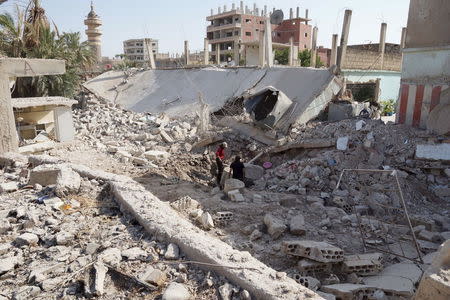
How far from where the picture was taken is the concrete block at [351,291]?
9.55 ft

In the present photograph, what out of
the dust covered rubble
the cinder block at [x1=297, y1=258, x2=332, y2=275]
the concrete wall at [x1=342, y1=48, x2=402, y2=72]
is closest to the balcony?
the concrete wall at [x1=342, y1=48, x2=402, y2=72]

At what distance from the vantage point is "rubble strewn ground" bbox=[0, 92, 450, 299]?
298 cm

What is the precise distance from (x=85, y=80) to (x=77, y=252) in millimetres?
16271

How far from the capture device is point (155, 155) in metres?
8.64

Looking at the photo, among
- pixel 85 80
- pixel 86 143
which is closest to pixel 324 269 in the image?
pixel 86 143

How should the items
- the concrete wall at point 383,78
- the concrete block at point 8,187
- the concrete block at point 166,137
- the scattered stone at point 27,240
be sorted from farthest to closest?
the concrete wall at point 383,78
the concrete block at point 166,137
the concrete block at point 8,187
the scattered stone at point 27,240

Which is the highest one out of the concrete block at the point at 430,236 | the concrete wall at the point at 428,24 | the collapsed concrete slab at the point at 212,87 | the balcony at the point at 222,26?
the balcony at the point at 222,26

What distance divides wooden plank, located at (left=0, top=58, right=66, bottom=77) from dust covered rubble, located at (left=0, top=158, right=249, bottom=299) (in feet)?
11.3

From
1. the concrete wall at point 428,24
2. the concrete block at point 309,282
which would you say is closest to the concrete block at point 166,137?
the concrete wall at point 428,24

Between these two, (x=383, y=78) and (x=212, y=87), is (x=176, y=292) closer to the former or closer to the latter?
(x=212, y=87)

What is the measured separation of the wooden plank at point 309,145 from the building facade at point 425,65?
6.08ft

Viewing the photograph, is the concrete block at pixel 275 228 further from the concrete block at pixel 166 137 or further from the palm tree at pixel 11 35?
the palm tree at pixel 11 35

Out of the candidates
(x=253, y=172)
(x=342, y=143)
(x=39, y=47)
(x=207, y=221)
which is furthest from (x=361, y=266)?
(x=39, y=47)

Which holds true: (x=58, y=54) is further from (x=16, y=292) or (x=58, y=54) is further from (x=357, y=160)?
(x=16, y=292)
